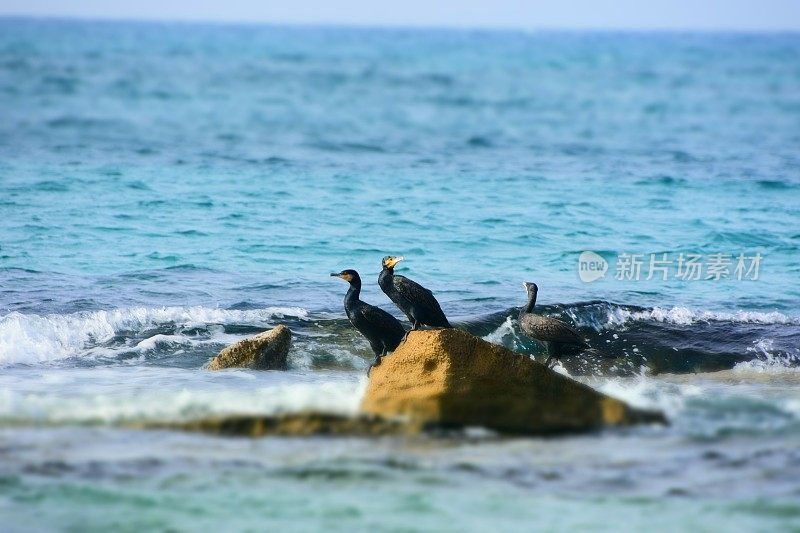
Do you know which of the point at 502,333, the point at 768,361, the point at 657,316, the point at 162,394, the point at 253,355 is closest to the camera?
the point at 162,394

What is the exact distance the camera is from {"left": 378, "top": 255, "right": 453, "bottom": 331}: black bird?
9445 millimetres


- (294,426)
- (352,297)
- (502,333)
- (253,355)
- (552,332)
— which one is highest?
(352,297)

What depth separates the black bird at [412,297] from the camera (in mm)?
9445

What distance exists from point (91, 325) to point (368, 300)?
9.79 feet

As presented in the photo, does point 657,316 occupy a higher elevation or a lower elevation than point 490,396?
lower

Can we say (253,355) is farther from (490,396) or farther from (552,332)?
(490,396)

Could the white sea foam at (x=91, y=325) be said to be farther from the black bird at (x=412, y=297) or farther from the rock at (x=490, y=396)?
the rock at (x=490, y=396)

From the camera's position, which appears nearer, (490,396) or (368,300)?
(490,396)

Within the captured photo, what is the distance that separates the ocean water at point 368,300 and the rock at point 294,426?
6.8 inches

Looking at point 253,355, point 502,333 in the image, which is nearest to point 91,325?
point 253,355

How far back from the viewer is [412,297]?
946 centimetres

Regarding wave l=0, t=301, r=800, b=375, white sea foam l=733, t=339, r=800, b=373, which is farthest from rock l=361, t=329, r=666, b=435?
white sea foam l=733, t=339, r=800, b=373

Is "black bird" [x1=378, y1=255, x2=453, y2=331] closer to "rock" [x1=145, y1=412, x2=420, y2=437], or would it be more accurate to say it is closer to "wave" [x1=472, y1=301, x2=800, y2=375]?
"rock" [x1=145, y1=412, x2=420, y2=437]

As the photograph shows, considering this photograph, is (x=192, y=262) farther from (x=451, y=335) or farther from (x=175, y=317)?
(x=451, y=335)
